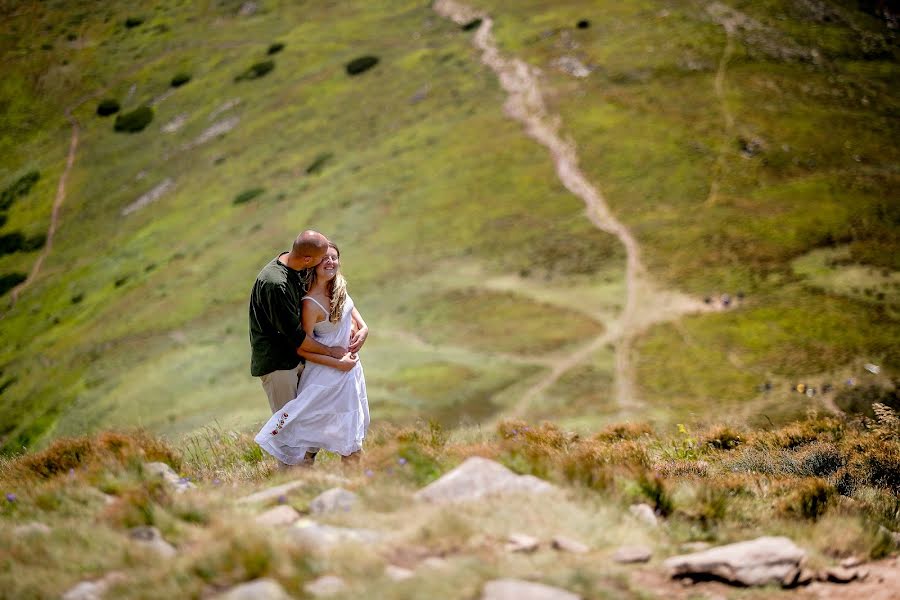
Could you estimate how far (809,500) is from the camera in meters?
9.21

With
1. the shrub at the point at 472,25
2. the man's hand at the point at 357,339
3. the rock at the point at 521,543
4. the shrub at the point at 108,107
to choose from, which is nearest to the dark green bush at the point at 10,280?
the shrub at the point at 108,107

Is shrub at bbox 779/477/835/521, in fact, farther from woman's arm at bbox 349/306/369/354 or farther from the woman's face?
the woman's face

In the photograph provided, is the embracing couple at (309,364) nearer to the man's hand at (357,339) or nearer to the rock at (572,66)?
the man's hand at (357,339)

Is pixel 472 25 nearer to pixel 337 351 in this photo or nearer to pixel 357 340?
pixel 357 340

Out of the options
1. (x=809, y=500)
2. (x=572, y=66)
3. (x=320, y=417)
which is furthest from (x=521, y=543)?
(x=572, y=66)

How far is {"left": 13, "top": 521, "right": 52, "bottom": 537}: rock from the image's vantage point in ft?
24.1

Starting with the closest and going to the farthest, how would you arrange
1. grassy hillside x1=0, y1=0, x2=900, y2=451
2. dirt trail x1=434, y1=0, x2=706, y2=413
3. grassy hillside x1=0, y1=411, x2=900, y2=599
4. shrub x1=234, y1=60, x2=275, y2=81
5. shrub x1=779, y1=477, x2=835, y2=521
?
1. grassy hillside x1=0, y1=411, x2=900, y2=599
2. shrub x1=779, y1=477, x2=835, y2=521
3. dirt trail x1=434, y1=0, x2=706, y2=413
4. grassy hillside x1=0, y1=0, x2=900, y2=451
5. shrub x1=234, y1=60, x2=275, y2=81

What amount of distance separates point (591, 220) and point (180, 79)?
2326 inches

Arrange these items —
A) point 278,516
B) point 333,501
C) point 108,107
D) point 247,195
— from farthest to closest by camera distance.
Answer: point 108,107, point 247,195, point 333,501, point 278,516

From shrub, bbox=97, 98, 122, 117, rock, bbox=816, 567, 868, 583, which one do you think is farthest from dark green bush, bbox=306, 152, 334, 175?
rock, bbox=816, 567, 868, 583

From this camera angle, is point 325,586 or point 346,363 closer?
point 325,586

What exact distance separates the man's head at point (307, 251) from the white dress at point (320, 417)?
2.69 feet

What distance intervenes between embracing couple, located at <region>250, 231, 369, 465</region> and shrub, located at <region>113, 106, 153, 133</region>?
79.4 meters

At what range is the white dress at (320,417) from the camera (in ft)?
33.6
